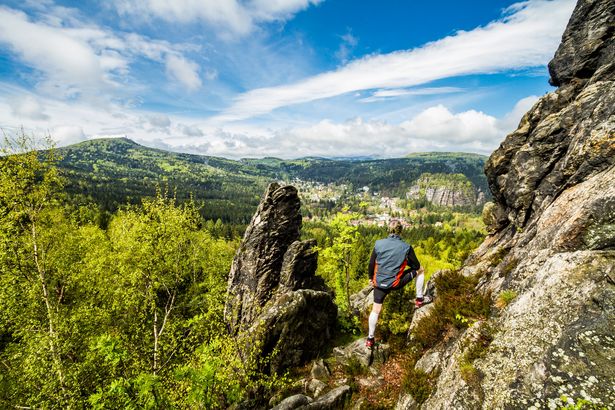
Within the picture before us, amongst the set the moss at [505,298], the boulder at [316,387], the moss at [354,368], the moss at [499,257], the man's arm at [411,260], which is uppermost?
the man's arm at [411,260]

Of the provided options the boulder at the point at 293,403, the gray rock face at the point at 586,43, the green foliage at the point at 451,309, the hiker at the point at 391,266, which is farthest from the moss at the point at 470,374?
the gray rock face at the point at 586,43

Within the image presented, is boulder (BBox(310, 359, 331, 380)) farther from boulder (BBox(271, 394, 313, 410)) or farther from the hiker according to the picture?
the hiker

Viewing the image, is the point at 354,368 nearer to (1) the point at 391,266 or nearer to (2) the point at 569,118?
(1) the point at 391,266

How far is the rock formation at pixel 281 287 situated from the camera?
16.9 metres

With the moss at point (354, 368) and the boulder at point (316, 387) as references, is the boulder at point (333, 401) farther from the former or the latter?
the boulder at point (316, 387)

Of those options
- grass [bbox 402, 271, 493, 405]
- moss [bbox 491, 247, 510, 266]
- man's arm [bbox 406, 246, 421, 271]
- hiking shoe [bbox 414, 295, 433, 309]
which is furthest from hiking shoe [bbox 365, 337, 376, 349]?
moss [bbox 491, 247, 510, 266]

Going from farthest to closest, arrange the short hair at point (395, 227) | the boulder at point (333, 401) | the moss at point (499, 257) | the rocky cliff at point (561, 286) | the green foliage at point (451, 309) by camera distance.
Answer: the moss at point (499, 257) → the short hair at point (395, 227) → the boulder at point (333, 401) → the green foliage at point (451, 309) → the rocky cliff at point (561, 286)

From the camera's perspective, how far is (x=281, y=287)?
23.7m

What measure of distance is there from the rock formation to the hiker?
6554mm

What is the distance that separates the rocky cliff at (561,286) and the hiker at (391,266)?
2616 millimetres

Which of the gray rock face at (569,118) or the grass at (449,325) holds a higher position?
the gray rock face at (569,118)

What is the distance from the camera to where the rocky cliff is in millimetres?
6105

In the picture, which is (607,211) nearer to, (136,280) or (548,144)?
(548,144)

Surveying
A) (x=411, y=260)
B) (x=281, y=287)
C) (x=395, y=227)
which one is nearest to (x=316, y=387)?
(x=411, y=260)
